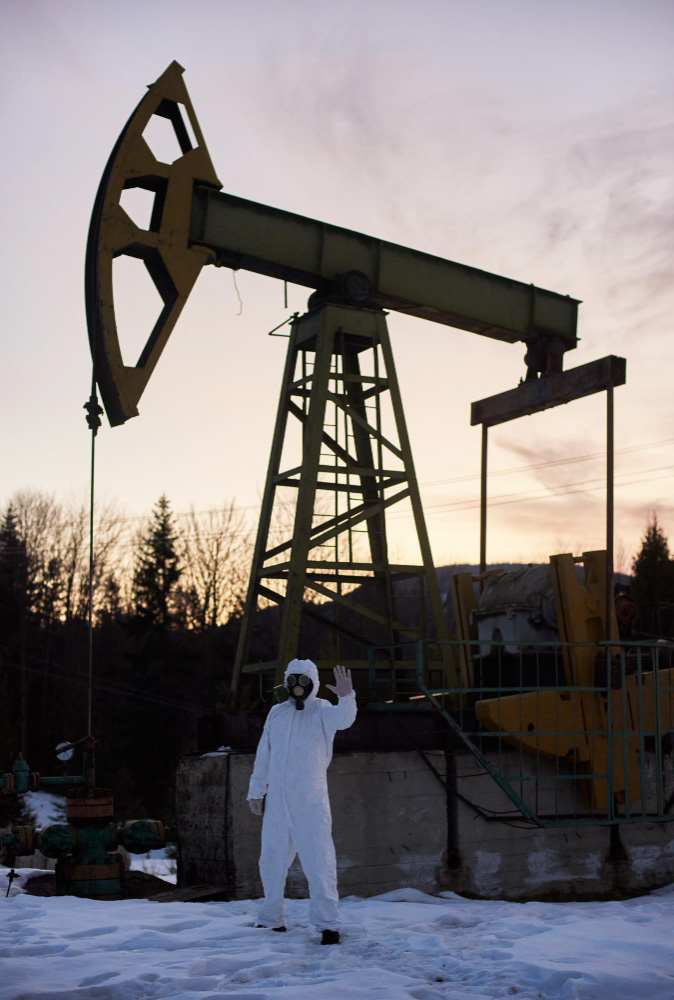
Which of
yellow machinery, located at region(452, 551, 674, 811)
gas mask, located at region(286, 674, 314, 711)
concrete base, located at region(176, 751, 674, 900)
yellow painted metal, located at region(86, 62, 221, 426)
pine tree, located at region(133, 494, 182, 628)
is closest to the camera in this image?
gas mask, located at region(286, 674, 314, 711)

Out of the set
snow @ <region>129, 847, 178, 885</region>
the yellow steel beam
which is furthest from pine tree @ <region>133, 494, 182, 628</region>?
the yellow steel beam

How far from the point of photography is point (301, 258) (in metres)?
10.8

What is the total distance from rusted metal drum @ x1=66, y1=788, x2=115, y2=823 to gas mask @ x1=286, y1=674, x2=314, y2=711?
2.78 meters

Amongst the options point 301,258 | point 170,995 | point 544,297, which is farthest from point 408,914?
point 544,297

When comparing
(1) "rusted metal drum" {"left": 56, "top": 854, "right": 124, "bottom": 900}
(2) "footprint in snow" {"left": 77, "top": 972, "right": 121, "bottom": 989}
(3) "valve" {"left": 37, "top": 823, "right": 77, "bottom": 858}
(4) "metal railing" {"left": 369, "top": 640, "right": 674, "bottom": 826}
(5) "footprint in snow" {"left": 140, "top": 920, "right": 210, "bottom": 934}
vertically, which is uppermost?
(4) "metal railing" {"left": 369, "top": 640, "right": 674, "bottom": 826}

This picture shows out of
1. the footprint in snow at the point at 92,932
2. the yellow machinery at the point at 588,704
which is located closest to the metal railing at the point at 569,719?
the yellow machinery at the point at 588,704

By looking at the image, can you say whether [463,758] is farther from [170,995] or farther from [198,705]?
[198,705]

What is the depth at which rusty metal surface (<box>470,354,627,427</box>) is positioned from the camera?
1005 cm

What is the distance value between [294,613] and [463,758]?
194 cm

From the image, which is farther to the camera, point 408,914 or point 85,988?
point 408,914

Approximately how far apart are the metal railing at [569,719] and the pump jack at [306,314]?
618 mm

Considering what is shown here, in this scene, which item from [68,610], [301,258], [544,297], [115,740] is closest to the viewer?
[301,258]

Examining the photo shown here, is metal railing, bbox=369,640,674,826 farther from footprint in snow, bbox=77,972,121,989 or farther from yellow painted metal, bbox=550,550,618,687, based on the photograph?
footprint in snow, bbox=77,972,121,989

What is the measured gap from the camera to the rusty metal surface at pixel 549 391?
10.0m
